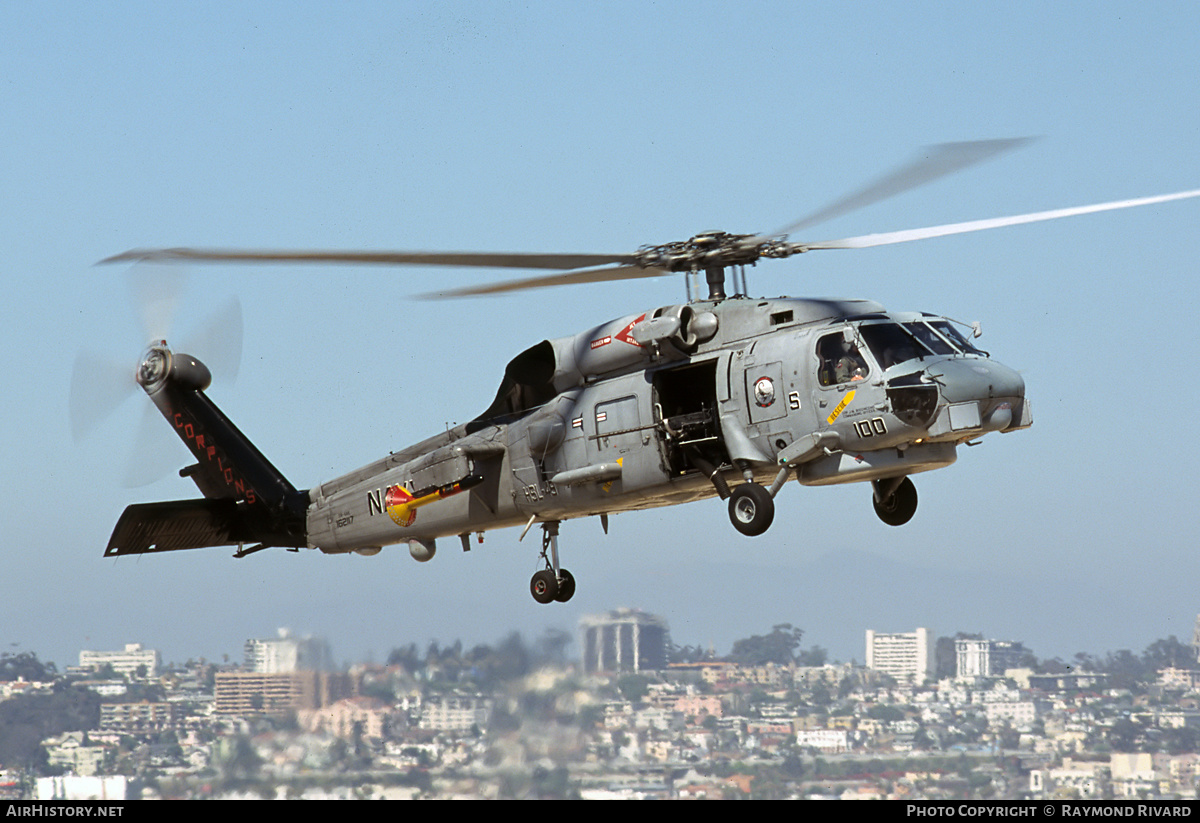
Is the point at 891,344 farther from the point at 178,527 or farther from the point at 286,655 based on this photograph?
the point at 286,655

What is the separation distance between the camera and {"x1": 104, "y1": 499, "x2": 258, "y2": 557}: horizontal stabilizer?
60.6 ft

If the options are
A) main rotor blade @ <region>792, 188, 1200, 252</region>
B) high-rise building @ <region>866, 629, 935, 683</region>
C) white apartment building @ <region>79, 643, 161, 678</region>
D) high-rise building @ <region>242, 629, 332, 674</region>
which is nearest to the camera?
main rotor blade @ <region>792, 188, 1200, 252</region>

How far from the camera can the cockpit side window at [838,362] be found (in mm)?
14148

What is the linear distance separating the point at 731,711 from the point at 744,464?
1158 cm

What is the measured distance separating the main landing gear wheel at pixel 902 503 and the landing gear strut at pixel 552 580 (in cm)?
417

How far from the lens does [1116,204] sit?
13133mm

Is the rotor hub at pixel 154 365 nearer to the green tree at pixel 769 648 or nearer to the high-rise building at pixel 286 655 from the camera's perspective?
the high-rise building at pixel 286 655

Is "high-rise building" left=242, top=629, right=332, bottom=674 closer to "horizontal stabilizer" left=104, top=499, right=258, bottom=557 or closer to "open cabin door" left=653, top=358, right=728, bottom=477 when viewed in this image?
"horizontal stabilizer" left=104, top=499, right=258, bottom=557

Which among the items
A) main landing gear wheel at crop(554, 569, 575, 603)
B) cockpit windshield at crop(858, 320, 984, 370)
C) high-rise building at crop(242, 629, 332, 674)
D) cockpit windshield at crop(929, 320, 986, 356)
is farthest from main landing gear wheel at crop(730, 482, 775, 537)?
high-rise building at crop(242, 629, 332, 674)

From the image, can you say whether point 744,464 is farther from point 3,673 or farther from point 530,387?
point 3,673

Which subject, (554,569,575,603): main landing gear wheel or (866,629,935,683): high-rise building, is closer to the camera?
(554,569,575,603): main landing gear wheel

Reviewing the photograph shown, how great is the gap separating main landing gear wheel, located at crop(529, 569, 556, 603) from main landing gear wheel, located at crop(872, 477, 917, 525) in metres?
4.19

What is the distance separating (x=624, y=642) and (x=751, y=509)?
818cm
